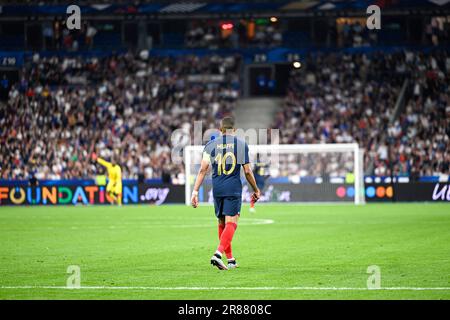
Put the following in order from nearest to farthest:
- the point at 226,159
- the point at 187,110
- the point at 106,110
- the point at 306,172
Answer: the point at 226,159, the point at 306,172, the point at 187,110, the point at 106,110

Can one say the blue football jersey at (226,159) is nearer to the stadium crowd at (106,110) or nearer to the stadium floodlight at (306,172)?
the stadium floodlight at (306,172)

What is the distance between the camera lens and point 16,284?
46.4 ft

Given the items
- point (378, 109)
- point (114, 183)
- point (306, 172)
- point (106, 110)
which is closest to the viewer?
point (114, 183)

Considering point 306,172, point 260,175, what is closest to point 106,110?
point 306,172

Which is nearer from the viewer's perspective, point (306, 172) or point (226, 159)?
point (226, 159)

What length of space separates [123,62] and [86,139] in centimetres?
703

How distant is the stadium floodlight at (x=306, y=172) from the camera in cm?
4591

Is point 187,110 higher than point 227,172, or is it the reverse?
point 187,110

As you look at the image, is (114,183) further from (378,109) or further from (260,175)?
(378,109)

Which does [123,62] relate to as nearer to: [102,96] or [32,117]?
[102,96]

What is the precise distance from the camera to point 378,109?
2076 inches

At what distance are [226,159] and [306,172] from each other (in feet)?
100

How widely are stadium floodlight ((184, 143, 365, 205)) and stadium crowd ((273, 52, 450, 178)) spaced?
2163 millimetres
